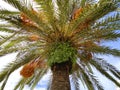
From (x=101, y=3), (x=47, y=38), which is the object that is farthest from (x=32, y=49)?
(x=101, y=3)

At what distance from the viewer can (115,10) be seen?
13.5m

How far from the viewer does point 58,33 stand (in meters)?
13.7

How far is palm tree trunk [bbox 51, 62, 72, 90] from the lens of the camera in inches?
542

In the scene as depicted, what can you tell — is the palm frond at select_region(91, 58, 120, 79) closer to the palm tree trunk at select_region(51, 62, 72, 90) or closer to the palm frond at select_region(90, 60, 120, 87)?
the palm frond at select_region(90, 60, 120, 87)

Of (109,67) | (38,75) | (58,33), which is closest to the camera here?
(58,33)

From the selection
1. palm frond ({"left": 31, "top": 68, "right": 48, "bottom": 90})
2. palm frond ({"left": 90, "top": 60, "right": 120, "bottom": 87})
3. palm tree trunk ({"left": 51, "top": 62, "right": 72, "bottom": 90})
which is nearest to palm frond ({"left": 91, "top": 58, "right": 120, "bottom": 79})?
palm frond ({"left": 90, "top": 60, "right": 120, "bottom": 87})

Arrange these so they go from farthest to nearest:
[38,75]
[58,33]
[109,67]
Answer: [38,75] < [109,67] < [58,33]

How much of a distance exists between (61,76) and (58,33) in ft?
5.50

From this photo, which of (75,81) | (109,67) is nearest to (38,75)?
(75,81)

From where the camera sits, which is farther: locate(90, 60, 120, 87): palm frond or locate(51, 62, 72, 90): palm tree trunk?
locate(90, 60, 120, 87): palm frond

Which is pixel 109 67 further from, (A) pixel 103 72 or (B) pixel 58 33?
(B) pixel 58 33

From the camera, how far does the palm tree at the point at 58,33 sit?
13.2 metres

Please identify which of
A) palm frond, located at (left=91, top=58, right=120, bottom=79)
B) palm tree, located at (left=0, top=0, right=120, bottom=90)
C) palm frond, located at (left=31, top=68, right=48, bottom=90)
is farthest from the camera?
palm frond, located at (left=31, top=68, right=48, bottom=90)

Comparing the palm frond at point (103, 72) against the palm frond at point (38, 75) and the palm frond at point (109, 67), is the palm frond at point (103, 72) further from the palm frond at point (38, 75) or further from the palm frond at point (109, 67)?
the palm frond at point (38, 75)
